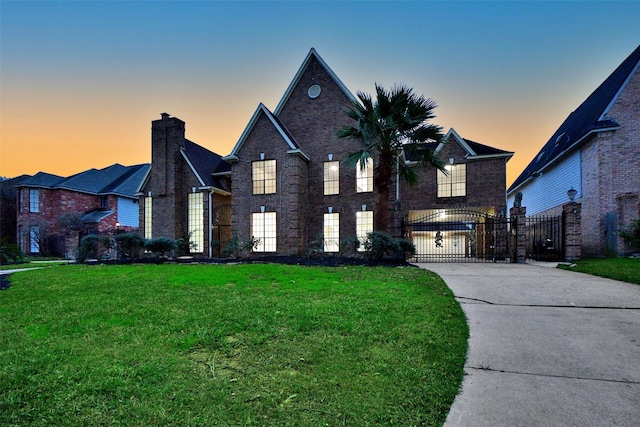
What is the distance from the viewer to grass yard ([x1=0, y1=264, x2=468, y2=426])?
2.17 metres

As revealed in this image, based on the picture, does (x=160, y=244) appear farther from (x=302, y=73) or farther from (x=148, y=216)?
(x=302, y=73)

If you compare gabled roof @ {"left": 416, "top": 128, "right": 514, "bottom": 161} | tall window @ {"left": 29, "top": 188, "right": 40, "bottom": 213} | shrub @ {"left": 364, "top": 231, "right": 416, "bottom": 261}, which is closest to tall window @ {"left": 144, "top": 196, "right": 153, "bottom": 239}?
tall window @ {"left": 29, "top": 188, "right": 40, "bottom": 213}

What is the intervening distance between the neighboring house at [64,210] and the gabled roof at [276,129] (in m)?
12.8

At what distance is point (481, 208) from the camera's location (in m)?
16.9

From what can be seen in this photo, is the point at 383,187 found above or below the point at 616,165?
below


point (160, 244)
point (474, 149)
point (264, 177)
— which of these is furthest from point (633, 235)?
point (160, 244)

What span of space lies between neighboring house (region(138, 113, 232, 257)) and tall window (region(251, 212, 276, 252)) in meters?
3.39

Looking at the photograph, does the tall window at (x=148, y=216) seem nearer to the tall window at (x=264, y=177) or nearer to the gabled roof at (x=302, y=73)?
the tall window at (x=264, y=177)

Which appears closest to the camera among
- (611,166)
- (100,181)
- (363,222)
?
(611,166)

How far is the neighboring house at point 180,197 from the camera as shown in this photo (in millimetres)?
18953

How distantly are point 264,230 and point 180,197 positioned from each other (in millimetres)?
7202

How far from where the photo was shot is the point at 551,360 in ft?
10.1

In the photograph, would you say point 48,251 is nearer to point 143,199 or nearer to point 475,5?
point 143,199

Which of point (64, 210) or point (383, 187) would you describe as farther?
point (64, 210)
